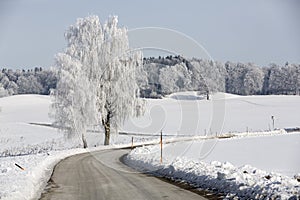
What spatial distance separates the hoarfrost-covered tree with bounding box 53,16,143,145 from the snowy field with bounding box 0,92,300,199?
9.21ft

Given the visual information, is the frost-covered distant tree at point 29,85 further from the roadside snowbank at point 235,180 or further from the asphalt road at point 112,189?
the asphalt road at point 112,189

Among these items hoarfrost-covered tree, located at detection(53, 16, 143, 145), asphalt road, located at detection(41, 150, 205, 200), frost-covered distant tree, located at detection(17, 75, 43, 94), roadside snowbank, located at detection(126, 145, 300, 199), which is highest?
frost-covered distant tree, located at detection(17, 75, 43, 94)

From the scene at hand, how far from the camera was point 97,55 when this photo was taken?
123ft

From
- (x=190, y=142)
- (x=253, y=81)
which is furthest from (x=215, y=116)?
(x=253, y=81)

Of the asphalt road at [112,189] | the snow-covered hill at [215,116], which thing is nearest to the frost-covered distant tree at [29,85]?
the snow-covered hill at [215,116]

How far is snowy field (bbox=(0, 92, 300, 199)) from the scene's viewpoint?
1318cm

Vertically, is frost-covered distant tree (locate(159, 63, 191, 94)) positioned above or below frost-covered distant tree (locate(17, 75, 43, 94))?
below

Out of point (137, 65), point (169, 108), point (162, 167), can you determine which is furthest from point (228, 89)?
point (162, 167)

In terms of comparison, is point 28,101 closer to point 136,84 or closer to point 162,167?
point 136,84

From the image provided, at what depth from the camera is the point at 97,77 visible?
123 ft

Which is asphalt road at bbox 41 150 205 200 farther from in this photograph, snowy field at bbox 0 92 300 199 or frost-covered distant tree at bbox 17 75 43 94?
frost-covered distant tree at bbox 17 75 43 94

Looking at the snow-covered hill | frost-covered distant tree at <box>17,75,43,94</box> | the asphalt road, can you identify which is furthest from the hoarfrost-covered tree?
frost-covered distant tree at <box>17,75,43,94</box>

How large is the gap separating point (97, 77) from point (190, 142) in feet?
38.3

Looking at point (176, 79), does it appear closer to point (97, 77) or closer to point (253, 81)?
point (97, 77)
